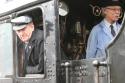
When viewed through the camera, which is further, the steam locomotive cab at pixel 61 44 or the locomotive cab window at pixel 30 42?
the locomotive cab window at pixel 30 42

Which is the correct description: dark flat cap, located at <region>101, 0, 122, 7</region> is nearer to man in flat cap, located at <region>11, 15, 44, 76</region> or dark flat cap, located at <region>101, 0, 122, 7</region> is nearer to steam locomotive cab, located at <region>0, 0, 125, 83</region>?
steam locomotive cab, located at <region>0, 0, 125, 83</region>

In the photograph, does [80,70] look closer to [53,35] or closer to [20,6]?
[53,35]

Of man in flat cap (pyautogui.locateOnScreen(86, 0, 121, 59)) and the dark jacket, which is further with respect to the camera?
the dark jacket

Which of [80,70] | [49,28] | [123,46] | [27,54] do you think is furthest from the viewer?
[27,54]

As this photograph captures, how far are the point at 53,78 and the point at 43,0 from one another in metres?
0.90

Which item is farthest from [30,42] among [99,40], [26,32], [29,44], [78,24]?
[99,40]

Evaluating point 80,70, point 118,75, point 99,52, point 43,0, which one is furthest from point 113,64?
point 43,0

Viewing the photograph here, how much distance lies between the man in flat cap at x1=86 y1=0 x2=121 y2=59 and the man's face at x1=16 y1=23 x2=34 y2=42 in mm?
762

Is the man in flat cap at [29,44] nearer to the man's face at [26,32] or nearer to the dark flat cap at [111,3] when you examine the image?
the man's face at [26,32]

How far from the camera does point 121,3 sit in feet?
17.7

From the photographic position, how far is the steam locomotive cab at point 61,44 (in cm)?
412

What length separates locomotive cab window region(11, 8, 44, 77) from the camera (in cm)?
511

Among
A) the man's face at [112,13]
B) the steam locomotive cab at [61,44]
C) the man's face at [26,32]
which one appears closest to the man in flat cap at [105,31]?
the man's face at [112,13]

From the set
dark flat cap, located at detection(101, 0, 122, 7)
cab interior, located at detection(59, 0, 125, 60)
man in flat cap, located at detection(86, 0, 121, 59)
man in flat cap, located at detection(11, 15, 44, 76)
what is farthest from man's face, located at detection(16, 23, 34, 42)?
dark flat cap, located at detection(101, 0, 122, 7)
